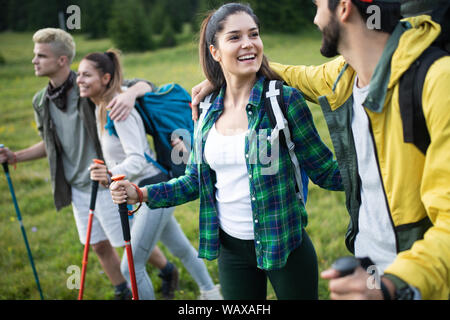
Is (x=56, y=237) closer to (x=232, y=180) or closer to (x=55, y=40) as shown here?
(x=55, y=40)

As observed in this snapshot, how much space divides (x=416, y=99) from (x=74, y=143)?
3495 mm

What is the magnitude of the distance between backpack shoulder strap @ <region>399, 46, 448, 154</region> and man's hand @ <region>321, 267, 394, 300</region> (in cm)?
60

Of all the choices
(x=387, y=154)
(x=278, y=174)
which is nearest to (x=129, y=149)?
(x=278, y=174)

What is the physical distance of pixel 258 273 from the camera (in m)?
2.76

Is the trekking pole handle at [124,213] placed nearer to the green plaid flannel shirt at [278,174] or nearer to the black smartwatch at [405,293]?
the green plaid flannel shirt at [278,174]

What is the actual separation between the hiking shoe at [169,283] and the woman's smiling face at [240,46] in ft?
9.54

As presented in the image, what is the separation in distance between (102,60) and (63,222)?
373cm

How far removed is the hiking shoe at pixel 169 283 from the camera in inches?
A: 184

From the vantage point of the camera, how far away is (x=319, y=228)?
554cm

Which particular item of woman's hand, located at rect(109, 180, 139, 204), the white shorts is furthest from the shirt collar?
the white shorts

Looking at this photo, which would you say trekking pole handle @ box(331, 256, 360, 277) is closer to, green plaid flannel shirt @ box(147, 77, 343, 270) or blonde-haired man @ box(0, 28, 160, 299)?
green plaid flannel shirt @ box(147, 77, 343, 270)

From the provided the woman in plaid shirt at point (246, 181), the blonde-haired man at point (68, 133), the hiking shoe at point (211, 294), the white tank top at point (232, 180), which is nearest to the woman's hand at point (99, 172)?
the woman in plaid shirt at point (246, 181)
